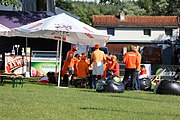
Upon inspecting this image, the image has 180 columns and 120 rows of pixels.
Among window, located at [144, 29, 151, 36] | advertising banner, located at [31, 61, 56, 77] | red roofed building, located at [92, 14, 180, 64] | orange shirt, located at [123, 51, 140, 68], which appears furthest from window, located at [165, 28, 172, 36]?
orange shirt, located at [123, 51, 140, 68]

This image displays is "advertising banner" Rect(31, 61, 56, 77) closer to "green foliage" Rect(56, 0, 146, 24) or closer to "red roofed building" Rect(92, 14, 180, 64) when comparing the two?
"green foliage" Rect(56, 0, 146, 24)

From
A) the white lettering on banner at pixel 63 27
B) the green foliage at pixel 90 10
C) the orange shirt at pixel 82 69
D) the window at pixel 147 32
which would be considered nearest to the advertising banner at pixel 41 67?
the orange shirt at pixel 82 69

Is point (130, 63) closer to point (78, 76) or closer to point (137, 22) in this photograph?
→ point (78, 76)

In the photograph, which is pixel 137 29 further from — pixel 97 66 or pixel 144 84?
pixel 97 66

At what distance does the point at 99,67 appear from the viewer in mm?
18406

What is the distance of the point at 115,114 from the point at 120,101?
2.70m

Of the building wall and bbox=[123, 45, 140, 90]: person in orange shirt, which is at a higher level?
the building wall

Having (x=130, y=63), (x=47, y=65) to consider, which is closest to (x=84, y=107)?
(x=130, y=63)

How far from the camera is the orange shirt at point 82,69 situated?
63.0 ft

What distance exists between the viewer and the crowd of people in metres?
18.1

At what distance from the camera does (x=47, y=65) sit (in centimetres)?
2566

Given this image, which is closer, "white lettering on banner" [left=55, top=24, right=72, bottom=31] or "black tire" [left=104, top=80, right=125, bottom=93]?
"black tire" [left=104, top=80, right=125, bottom=93]

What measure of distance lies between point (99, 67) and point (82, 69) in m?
1.09

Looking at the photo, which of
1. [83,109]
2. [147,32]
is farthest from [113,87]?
[147,32]
